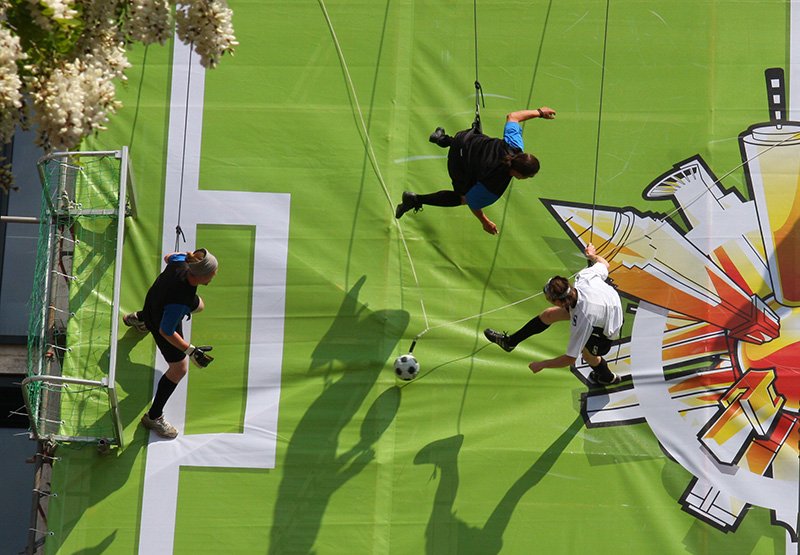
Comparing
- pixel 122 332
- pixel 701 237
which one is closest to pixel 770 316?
pixel 701 237

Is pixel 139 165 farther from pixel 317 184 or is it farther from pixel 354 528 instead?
pixel 354 528

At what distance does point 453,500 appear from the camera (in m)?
5.82

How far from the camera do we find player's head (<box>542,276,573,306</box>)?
17.6 ft

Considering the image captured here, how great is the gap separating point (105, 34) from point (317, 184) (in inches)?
91.7

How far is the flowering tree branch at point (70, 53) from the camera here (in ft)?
11.9

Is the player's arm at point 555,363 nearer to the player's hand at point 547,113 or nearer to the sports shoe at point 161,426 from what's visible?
the player's hand at point 547,113

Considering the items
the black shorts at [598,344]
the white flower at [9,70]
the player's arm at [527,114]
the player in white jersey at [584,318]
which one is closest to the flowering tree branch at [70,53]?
the white flower at [9,70]

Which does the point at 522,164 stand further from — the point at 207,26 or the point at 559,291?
the point at 207,26

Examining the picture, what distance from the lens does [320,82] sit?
6.27 metres

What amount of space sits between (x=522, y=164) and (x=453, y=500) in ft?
7.84

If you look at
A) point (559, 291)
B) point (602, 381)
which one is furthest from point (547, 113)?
point (602, 381)

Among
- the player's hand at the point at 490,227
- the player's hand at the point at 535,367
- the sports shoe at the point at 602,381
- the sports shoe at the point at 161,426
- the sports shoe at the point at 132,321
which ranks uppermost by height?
the player's hand at the point at 490,227

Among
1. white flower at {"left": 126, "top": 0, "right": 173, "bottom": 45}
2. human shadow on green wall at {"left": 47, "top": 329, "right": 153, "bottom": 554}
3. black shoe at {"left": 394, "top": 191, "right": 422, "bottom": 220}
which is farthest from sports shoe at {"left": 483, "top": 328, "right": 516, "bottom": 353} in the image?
white flower at {"left": 126, "top": 0, "right": 173, "bottom": 45}

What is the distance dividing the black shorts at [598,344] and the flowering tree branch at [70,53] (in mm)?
3072
